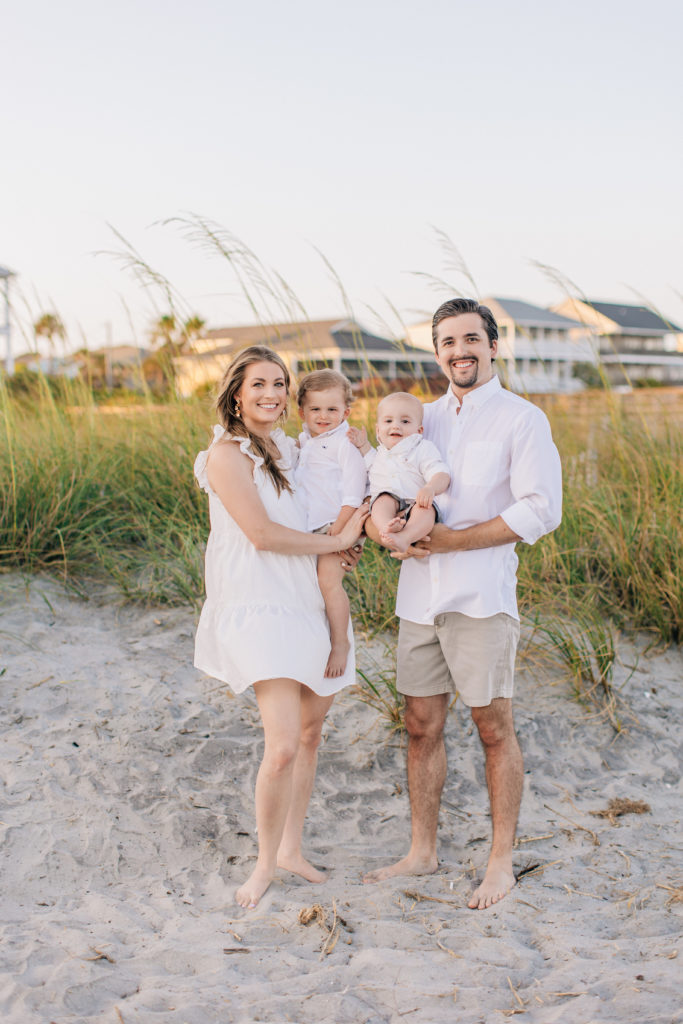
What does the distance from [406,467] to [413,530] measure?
261mm

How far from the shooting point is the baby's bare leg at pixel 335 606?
2.91 meters

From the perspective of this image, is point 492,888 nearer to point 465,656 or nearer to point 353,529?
point 465,656

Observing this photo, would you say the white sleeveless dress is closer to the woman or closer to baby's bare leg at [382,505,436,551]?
the woman

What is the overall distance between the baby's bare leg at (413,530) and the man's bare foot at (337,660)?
40 cm

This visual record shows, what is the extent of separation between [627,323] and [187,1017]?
4587 centimetres

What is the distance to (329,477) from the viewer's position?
3.01 metres

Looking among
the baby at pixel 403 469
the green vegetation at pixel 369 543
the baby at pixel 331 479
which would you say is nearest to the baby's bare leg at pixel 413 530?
the baby at pixel 403 469

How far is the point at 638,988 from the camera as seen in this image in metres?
2.33

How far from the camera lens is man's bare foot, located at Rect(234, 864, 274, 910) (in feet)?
9.42

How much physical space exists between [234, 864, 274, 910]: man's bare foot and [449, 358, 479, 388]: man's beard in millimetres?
1847

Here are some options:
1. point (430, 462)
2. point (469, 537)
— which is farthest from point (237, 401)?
point (469, 537)

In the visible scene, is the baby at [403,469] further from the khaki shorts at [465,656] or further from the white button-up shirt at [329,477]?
the khaki shorts at [465,656]

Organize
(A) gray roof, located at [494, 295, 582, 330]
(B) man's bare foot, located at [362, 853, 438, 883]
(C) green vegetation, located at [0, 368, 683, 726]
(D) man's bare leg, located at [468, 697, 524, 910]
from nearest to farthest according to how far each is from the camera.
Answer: (D) man's bare leg, located at [468, 697, 524, 910], (B) man's bare foot, located at [362, 853, 438, 883], (C) green vegetation, located at [0, 368, 683, 726], (A) gray roof, located at [494, 295, 582, 330]

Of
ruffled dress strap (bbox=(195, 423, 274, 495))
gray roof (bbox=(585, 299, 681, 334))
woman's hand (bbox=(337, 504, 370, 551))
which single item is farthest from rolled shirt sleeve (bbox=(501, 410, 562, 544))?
gray roof (bbox=(585, 299, 681, 334))
